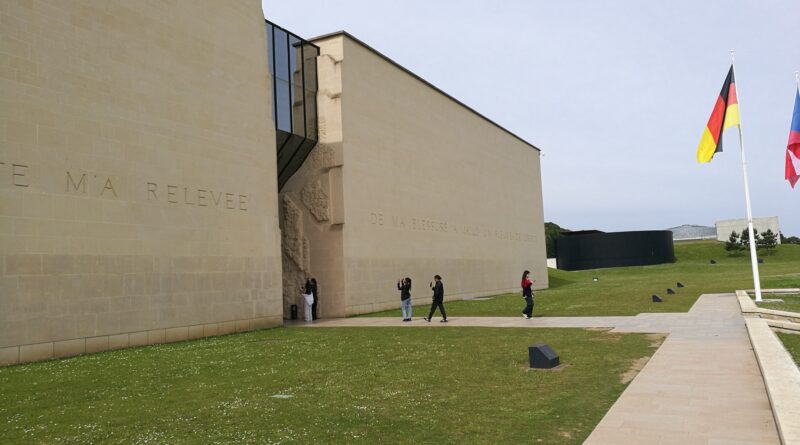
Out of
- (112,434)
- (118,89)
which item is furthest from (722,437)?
(118,89)

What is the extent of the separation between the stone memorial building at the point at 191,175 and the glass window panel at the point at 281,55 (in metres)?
0.13

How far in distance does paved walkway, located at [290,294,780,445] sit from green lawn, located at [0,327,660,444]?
1.19ft

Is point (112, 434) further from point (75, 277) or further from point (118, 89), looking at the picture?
point (118, 89)

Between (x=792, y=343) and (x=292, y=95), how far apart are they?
766 inches

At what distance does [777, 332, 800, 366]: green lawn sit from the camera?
990 centimetres

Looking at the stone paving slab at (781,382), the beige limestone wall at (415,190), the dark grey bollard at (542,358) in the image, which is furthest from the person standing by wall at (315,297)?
the stone paving slab at (781,382)

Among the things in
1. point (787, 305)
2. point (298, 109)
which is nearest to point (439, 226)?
point (298, 109)

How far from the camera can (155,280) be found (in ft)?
53.6

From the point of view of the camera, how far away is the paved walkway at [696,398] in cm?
601

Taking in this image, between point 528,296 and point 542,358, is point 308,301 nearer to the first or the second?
point 528,296

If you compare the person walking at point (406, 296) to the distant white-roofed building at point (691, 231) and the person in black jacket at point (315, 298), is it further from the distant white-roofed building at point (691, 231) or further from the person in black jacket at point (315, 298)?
the distant white-roofed building at point (691, 231)

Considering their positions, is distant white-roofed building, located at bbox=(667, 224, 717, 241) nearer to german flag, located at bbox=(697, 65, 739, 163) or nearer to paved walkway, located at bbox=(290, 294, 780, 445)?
german flag, located at bbox=(697, 65, 739, 163)

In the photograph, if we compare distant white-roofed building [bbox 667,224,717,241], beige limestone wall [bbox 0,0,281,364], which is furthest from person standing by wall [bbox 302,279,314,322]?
distant white-roofed building [bbox 667,224,717,241]

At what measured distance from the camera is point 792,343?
1143cm
